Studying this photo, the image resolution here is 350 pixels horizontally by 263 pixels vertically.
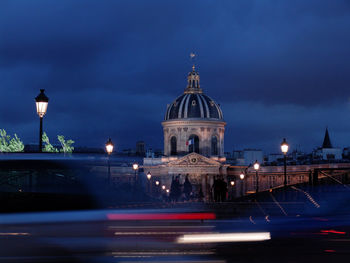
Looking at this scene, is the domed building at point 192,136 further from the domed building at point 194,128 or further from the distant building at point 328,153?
the distant building at point 328,153

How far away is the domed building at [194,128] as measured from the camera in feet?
418

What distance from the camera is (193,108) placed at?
129 metres

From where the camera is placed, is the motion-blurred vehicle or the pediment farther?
the pediment

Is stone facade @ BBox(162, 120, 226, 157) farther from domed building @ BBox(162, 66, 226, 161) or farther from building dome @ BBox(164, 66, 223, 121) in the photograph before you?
building dome @ BBox(164, 66, 223, 121)

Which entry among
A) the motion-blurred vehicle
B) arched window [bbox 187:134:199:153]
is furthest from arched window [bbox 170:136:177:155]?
the motion-blurred vehicle

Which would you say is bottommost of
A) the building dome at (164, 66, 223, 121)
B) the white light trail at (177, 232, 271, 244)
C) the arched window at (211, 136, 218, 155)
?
the white light trail at (177, 232, 271, 244)

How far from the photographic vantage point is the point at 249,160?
154625 millimetres

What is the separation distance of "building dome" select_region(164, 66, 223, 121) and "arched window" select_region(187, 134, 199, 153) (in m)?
3.72

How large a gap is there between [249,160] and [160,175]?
36.7 m

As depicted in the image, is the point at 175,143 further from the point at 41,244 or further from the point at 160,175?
the point at 41,244

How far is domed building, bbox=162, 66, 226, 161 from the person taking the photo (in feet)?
418

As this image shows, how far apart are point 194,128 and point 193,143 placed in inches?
113

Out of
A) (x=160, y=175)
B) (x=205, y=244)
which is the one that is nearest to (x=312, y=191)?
(x=205, y=244)

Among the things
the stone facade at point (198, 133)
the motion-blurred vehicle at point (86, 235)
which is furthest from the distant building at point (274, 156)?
the motion-blurred vehicle at point (86, 235)
